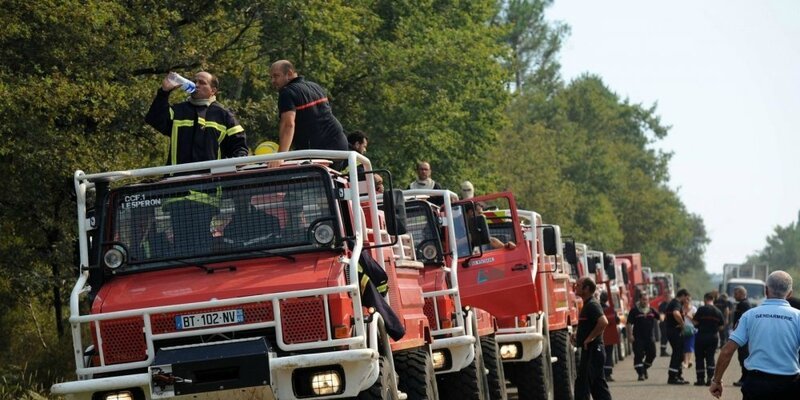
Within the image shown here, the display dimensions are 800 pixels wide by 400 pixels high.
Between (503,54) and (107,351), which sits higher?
(503,54)

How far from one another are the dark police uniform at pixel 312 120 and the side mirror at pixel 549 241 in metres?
7.63

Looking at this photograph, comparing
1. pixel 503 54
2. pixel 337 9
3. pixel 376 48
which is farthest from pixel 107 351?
pixel 503 54

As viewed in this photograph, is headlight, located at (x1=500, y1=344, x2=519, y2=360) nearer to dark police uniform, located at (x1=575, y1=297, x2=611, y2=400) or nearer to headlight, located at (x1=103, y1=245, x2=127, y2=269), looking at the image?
dark police uniform, located at (x1=575, y1=297, x2=611, y2=400)

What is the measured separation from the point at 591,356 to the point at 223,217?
Result: 7.82 meters

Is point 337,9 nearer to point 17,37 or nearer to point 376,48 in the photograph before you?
point 376,48

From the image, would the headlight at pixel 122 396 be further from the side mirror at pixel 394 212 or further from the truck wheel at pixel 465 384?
the truck wheel at pixel 465 384

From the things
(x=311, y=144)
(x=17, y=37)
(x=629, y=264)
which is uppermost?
(x=17, y=37)

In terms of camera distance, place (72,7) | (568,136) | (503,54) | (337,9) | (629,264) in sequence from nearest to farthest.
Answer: (72,7) < (337,9) < (503,54) < (629,264) < (568,136)

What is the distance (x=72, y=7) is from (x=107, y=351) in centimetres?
1200

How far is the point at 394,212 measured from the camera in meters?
11.6

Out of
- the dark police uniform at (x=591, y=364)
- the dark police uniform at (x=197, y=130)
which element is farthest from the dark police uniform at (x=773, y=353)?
the dark police uniform at (x=591, y=364)

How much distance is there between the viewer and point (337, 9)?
108 feet

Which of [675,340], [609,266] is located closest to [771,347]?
[675,340]

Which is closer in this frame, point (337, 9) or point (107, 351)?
point (107, 351)
